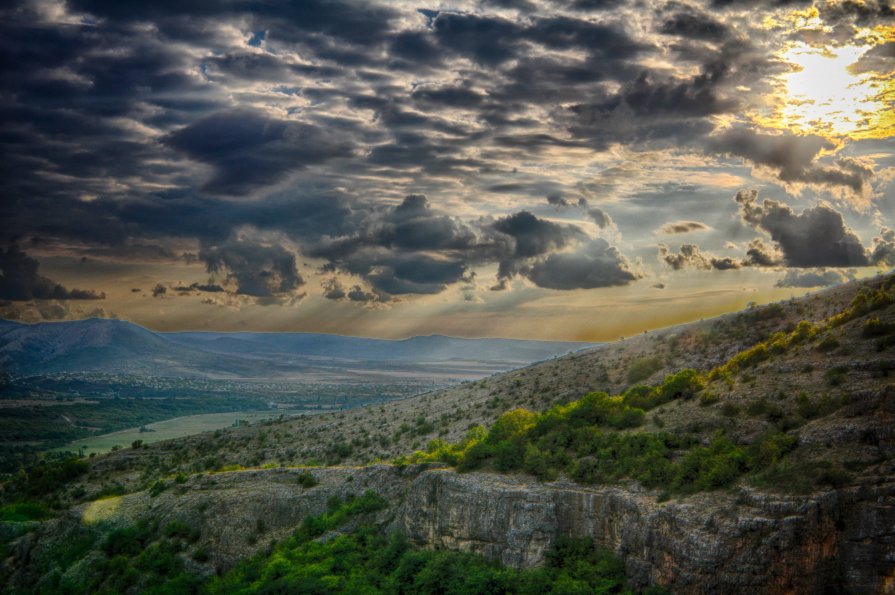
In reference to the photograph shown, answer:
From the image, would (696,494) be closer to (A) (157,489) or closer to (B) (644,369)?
(B) (644,369)

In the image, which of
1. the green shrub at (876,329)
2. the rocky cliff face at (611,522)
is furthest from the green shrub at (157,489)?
the green shrub at (876,329)

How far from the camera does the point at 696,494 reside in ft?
117

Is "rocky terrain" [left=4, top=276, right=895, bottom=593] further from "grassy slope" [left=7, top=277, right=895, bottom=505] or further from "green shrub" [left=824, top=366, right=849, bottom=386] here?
"grassy slope" [left=7, top=277, right=895, bottom=505]

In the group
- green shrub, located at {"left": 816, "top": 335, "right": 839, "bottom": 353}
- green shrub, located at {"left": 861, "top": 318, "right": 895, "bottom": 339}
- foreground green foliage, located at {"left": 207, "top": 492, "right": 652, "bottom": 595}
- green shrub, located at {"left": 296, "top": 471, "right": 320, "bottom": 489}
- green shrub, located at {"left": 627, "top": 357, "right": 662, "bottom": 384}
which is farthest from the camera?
green shrub, located at {"left": 627, "top": 357, "right": 662, "bottom": 384}

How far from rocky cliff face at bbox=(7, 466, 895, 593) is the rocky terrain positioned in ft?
0.25

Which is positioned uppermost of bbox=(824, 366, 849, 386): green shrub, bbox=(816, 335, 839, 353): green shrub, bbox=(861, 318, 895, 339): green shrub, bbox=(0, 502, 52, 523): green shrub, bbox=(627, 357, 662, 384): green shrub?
bbox=(861, 318, 895, 339): green shrub

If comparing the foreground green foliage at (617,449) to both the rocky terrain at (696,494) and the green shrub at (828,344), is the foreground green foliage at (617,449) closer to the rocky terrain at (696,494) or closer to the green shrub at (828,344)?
the rocky terrain at (696,494)

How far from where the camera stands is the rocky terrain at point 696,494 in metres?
30.7

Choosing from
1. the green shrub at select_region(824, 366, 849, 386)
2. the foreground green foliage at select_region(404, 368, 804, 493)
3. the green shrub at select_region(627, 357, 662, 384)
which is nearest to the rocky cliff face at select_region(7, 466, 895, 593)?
the foreground green foliage at select_region(404, 368, 804, 493)

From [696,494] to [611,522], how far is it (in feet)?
16.2

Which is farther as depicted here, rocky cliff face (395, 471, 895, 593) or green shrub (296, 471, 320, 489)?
green shrub (296, 471, 320, 489)

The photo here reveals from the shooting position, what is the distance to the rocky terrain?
30.7m

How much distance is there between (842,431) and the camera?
35031 millimetres

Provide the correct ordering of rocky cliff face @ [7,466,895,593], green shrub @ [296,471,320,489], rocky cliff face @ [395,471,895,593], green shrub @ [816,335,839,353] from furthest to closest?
green shrub @ [296,471,320,489], green shrub @ [816,335,839,353], rocky cliff face @ [7,466,895,593], rocky cliff face @ [395,471,895,593]
